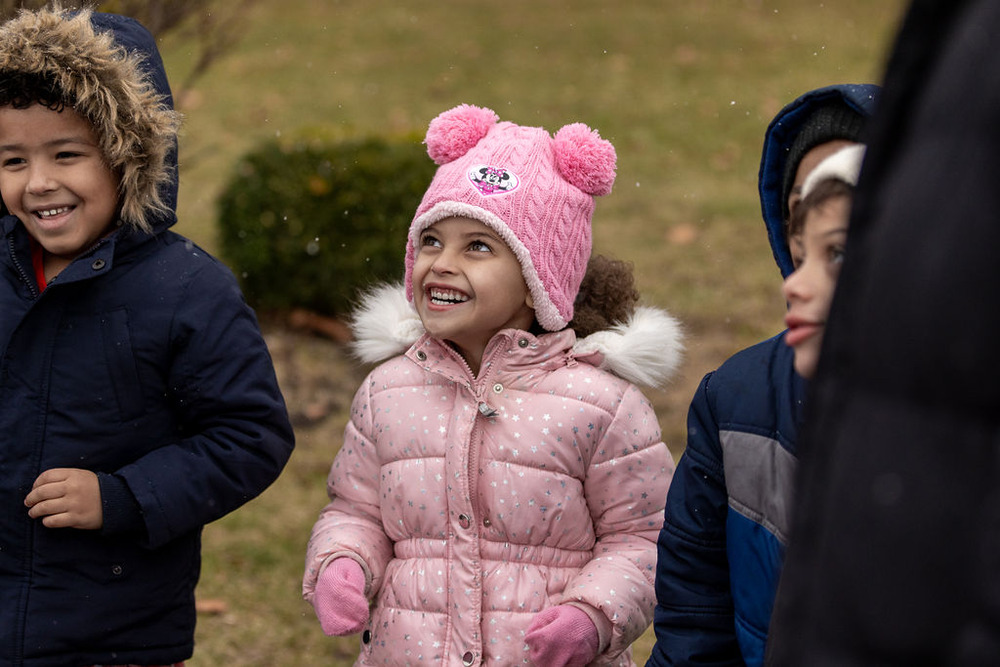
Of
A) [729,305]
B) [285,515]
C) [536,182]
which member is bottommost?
[285,515]

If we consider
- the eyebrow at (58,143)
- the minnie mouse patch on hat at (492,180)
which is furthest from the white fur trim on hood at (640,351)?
the eyebrow at (58,143)

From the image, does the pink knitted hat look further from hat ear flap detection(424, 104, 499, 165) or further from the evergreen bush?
the evergreen bush

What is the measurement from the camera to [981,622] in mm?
1036

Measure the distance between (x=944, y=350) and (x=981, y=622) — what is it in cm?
23

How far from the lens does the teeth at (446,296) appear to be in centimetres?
282

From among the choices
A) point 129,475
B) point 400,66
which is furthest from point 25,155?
point 400,66

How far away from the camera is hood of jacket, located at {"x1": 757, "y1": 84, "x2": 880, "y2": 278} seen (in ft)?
7.01

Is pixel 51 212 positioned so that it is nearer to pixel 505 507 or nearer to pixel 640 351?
pixel 505 507

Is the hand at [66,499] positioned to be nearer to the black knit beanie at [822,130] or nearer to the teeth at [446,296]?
the teeth at [446,296]

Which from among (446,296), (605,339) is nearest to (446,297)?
(446,296)

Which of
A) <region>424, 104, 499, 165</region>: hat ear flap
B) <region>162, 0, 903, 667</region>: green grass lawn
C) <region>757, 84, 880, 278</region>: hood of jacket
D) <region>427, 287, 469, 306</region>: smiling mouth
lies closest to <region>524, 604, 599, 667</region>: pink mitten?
<region>427, 287, 469, 306</region>: smiling mouth

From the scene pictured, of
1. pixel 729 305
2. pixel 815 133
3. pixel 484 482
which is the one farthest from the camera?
pixel 729 305

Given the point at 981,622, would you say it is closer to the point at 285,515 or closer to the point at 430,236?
the point at 430,236

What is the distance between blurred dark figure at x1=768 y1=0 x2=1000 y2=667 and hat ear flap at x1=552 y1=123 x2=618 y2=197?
178cm
